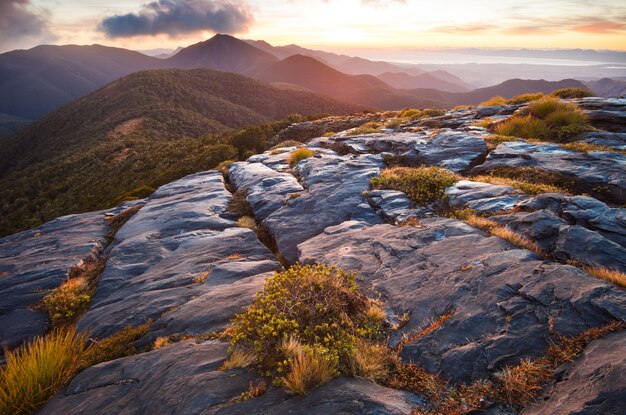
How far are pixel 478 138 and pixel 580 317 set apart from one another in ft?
39.2

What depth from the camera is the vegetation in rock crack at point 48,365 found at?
4555 mm

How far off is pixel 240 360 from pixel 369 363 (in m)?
1.75

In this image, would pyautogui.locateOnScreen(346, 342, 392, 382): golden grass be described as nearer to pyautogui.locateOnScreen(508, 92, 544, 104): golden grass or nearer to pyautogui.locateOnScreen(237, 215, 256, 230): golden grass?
pyautogui.locateOnScreen(237, 215, 256, 230): golden grass

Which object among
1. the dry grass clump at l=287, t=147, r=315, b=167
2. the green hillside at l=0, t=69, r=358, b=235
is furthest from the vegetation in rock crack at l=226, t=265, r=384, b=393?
the green hillside at l=0, t=69, r=358, b=235

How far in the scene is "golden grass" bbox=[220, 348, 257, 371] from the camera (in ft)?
14.4

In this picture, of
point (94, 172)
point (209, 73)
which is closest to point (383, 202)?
point (94, 172)

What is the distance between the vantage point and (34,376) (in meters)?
4.79

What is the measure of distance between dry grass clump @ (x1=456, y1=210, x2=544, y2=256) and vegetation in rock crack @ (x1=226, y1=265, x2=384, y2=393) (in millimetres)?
3191

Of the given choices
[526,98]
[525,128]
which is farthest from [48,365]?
[526,98]

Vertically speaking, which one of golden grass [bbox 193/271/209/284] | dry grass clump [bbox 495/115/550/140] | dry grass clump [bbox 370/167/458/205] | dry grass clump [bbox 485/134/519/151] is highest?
dry grass clump [bbox 495/115/550/140]

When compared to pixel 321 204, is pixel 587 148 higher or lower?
higher

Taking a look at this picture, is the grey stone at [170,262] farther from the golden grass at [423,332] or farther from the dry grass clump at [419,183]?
the dry grass clump at [419,183]

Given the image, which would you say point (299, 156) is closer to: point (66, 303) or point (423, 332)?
point (66, 303)

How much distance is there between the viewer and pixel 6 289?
26.6 ft
